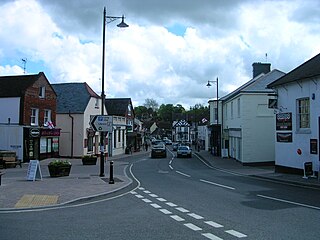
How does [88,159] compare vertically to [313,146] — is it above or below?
below

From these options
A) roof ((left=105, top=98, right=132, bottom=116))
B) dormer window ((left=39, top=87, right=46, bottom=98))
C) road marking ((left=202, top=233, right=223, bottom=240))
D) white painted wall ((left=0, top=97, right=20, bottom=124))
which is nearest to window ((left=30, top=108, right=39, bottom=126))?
dormer window ((left=39, top=87, right=46, bottom=98))

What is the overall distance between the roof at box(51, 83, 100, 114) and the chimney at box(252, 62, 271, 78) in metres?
18.9

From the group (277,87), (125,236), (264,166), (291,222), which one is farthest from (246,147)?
(125,236)

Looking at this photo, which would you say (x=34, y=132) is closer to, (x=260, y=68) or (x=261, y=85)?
(x=261, y=85)

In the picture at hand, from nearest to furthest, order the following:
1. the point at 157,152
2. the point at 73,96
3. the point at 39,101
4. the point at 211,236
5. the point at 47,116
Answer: the point at 211,236, the point at 39,101, the point at 47,116, the point at 73,96, the point at 157,152

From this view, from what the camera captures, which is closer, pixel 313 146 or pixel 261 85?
pixel 313 146

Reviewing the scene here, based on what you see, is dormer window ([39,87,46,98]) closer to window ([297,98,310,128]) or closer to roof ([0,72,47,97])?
roof ([0,72,47,97])

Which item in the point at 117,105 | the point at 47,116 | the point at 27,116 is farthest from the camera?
the point at 117,105

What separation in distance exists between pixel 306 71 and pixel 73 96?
29799mm

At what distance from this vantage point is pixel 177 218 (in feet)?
33.0

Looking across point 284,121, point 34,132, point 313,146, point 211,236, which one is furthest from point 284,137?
point 34,132

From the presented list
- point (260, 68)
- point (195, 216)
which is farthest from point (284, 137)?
point (260, 68)

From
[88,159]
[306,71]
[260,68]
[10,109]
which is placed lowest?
[88,159]

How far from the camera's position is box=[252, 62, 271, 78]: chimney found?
145 feet
